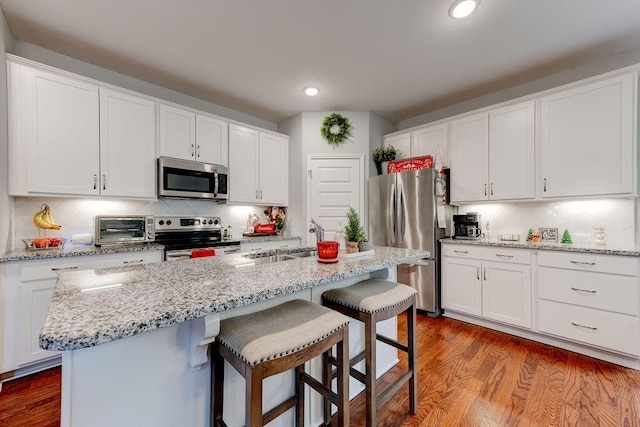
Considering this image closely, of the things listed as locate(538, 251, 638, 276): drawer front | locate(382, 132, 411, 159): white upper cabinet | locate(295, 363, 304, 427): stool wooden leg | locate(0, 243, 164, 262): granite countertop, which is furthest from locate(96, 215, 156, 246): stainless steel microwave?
locate(538, 251, 638, 276): drawer front

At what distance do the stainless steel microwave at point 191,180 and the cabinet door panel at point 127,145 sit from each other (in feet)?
0.37

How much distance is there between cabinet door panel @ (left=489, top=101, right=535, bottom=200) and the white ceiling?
0.45m

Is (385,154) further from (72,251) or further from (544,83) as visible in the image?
(72,251)

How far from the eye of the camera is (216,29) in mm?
2152

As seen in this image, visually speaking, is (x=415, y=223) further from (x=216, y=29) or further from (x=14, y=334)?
(x=14, y=334)

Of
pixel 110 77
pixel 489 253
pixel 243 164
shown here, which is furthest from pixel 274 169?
pixel 489 253

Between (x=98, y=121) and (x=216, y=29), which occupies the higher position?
(x=216, y=29)

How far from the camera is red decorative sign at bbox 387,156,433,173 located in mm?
3301

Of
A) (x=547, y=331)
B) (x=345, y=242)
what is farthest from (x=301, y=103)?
(x=547, y=331)

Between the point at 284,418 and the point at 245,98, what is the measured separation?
3.32 meters

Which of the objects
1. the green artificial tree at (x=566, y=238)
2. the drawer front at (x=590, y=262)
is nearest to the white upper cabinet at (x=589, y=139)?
the green artificial tree at (x=566, y=238)

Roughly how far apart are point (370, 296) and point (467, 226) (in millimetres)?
2274

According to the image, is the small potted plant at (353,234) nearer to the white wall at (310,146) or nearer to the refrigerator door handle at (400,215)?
the refrigerator door handle at (400,215)

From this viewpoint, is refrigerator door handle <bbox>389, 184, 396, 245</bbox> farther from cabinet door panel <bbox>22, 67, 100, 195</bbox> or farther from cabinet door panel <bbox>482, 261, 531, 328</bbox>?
cabinet door panel <bbox>22, 67, 100, 195</bbox>
